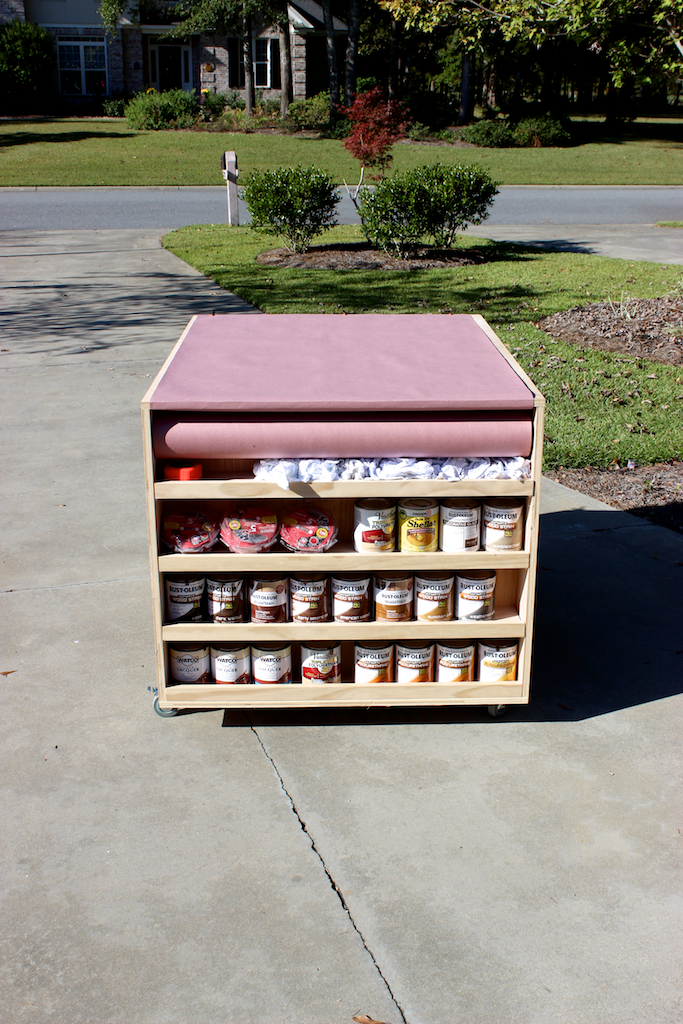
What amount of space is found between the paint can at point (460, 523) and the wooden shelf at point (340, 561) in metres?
0.03

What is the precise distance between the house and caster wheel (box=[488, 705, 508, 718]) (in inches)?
1639

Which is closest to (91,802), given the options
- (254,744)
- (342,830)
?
(254,744)

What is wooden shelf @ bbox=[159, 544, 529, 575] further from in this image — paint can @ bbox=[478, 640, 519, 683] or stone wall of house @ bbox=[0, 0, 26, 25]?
stone wall of house @ bbox=[0, 0, 26, 25]

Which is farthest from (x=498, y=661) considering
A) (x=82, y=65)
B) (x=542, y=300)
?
(x=82, y=65)

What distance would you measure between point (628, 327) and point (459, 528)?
6891 mm

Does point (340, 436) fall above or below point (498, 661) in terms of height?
above

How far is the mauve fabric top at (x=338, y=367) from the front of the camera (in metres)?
3.24

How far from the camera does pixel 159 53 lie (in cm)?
4225

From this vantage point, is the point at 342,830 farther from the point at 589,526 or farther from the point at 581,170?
the point at 581,170

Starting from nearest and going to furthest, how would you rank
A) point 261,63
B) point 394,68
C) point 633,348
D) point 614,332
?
point 633,348 < point 614,332 < point 394,68 < point 261,63

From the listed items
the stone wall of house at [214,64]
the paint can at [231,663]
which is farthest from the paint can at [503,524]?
the stone wall of house at [214,64]

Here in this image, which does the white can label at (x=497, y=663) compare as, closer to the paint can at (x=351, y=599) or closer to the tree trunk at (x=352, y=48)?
the paint can at (x=351, y=599)

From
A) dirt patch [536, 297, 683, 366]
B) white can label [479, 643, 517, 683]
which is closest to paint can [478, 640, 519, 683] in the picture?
white can label [479, 643, 517, 683]

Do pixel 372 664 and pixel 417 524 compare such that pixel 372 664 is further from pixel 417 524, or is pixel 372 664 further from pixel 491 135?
pixel 491 135
